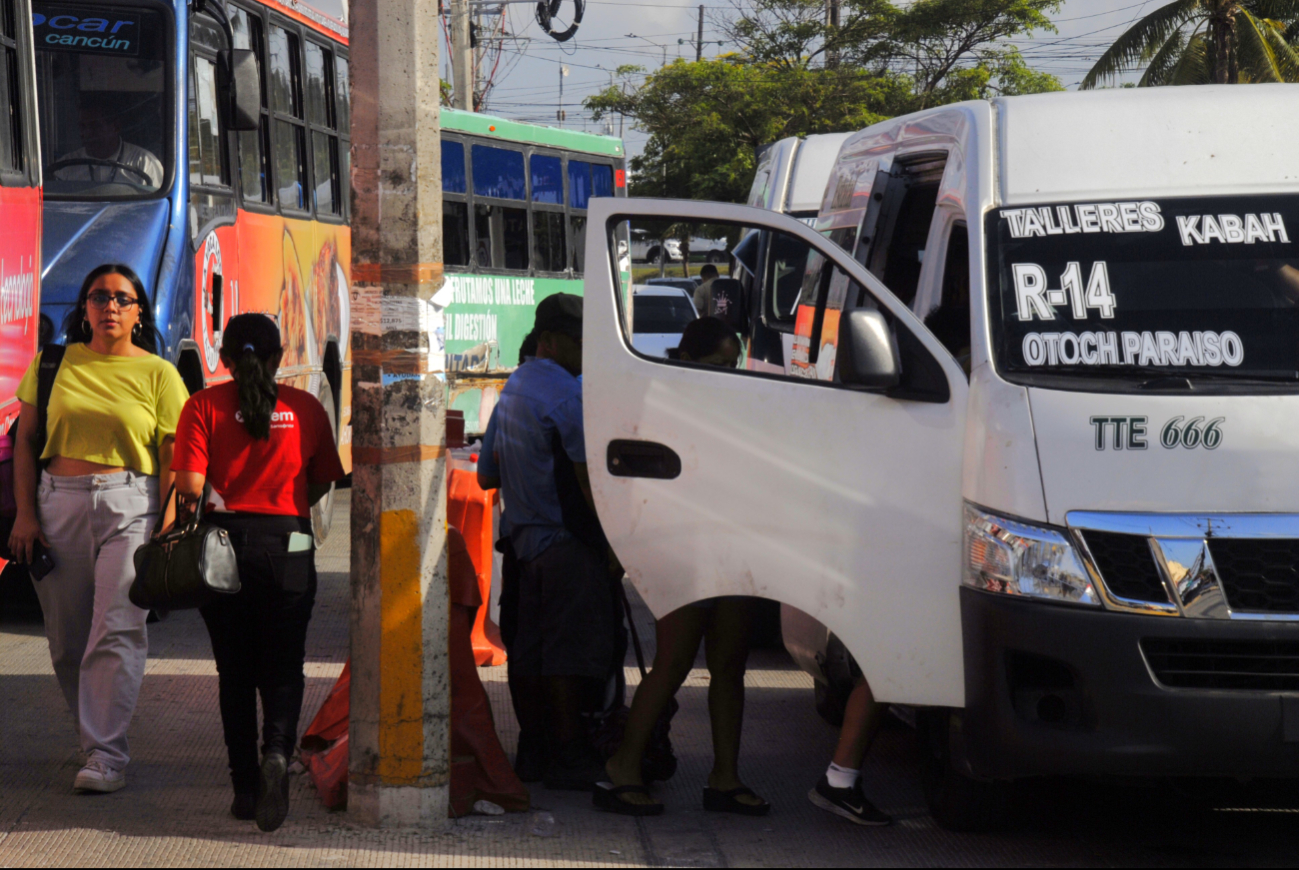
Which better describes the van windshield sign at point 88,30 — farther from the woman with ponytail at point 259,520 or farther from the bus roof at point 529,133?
the bus roof at point 529,133

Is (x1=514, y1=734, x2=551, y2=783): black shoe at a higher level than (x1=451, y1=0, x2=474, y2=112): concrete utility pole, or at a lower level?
lower

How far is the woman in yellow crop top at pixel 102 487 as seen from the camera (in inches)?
209

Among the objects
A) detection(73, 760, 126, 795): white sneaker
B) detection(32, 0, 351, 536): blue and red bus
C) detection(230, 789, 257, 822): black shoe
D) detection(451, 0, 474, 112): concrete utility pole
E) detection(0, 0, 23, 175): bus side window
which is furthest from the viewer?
detection(451, 0, 474, 112): concrete utility pole

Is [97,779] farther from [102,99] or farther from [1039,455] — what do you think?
[102,99]

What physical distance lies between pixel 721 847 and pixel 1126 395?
6.15 ft

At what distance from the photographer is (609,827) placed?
505 centimetres

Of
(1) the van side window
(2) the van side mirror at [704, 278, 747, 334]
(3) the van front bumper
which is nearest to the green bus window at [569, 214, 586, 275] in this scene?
(2) the van side mirror at [704, 278, 747, 334]

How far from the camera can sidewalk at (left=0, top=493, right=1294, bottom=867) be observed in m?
4.71

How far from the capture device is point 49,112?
7777 mm

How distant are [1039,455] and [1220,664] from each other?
75 centimetres

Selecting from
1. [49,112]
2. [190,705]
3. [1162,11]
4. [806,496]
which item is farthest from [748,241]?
[1162,11]

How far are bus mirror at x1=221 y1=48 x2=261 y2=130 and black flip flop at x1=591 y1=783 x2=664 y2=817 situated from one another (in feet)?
15.6

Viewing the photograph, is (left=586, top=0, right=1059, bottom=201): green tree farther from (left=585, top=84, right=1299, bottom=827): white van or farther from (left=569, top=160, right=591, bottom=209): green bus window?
(left=585, top=84, right=1299, bottom=827): white van

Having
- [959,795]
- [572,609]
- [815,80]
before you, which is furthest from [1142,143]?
[815,80]
